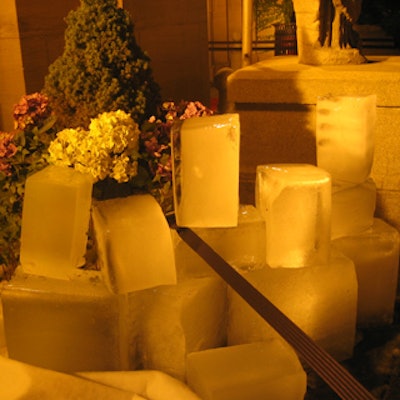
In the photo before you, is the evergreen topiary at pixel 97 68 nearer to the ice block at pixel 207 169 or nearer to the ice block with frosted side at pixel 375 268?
the ice block at pixel 207 169

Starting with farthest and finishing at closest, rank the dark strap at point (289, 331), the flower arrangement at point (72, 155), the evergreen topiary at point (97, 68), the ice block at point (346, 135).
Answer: the ice block at point (346, 135) → the evergreen topiary at point (97, 68) → the flower arrangement at point (72, 155) → the dark strap at point (289, 331)

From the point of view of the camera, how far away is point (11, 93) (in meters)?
3.15

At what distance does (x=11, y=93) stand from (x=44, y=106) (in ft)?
4.01

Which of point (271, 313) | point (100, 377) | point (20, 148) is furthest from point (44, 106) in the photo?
point (271, 313)

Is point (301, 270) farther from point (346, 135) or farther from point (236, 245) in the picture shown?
point (346, 135)

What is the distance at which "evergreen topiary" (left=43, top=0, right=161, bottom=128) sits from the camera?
6.35 feet

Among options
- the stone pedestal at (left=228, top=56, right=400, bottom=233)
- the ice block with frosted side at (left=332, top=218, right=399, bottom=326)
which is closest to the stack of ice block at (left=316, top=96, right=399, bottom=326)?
the ice block with frosted side at (left=332, top=218, right=399, bottom=326)

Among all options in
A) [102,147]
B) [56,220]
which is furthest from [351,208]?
[56,220]

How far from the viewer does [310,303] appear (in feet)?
6.34

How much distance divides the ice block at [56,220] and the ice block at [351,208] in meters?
0.94

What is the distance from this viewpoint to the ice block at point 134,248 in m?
1.68

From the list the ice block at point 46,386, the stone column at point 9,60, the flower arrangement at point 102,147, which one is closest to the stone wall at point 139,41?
the stone column at point 9,60

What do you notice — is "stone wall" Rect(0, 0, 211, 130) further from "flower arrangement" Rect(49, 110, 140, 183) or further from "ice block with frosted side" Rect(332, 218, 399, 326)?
"ice block with frosted side" Rect(332, 218, 399, 326)

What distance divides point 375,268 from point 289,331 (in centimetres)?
81
